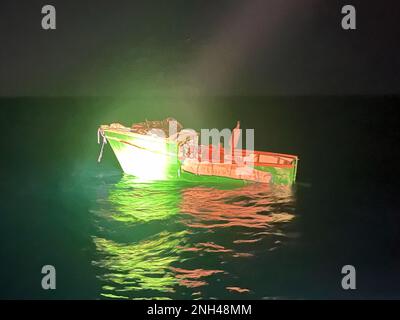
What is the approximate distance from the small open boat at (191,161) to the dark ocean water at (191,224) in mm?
105

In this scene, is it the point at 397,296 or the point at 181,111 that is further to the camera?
the point at 181,111

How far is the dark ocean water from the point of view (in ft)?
9.62

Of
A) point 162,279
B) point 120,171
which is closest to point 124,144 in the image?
point 120,171

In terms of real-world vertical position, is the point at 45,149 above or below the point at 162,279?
above

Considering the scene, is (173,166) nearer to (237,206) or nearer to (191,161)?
(191,161)

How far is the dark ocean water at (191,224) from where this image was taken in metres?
2.93

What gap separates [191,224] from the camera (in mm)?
3555

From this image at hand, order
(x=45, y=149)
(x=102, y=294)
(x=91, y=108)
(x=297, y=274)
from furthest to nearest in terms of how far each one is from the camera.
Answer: (x=91, y=108), (x=45, y=149), (x=297, y=274), (x=102, y=294)

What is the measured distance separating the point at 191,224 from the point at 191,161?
2.46 feet

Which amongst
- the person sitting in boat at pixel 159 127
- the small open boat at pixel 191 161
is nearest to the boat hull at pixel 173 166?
the small open boat at pixel 191 161

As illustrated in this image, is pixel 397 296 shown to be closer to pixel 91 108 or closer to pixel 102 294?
pixel 102 294

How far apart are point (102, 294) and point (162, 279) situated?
37cm

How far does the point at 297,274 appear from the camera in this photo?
3.01 metres

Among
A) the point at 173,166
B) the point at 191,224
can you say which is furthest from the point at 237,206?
the point at 173,166
